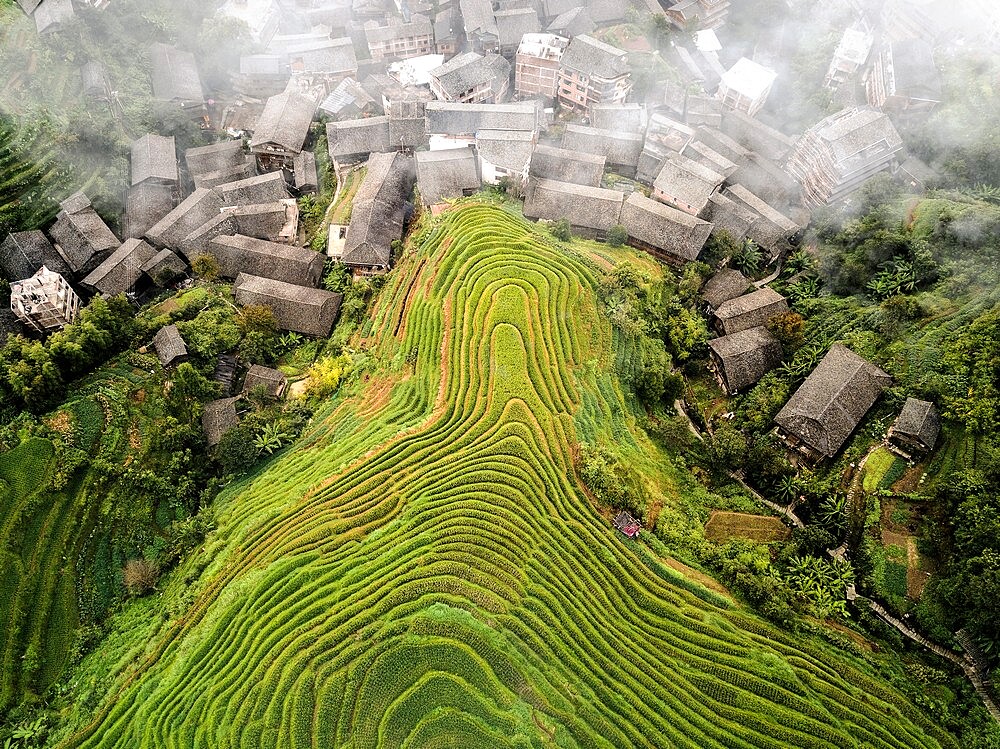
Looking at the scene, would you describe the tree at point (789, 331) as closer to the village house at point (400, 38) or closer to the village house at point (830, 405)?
the village house at point (830, 405)

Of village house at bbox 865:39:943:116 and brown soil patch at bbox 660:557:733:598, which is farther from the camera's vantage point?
village house at bbox 865:39:943:116

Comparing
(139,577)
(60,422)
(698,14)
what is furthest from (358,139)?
(698,14)

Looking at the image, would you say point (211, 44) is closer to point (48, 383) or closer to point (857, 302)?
point (48, 383)

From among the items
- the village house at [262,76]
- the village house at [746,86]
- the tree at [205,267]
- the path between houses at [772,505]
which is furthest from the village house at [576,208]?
the village house at [262,76]

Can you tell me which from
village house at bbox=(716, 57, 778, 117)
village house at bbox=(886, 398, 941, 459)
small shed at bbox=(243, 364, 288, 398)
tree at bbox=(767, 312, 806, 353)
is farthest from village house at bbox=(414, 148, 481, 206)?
village house at bbox=(886, 398, 941, 459)

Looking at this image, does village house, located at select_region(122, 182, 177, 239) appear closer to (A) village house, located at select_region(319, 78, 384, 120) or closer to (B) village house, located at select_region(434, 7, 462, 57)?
(A) village house, located at select_region(319, 78, 384, 120)

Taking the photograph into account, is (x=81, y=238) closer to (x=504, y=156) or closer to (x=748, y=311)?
(x=504, y=156)
